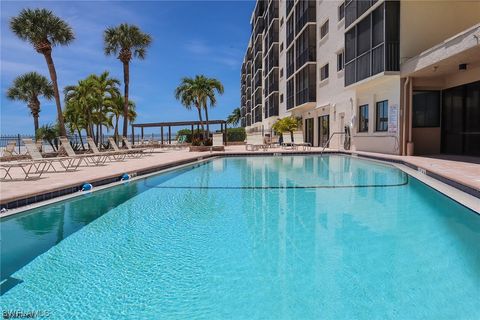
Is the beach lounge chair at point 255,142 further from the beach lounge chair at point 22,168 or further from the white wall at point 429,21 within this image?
the beach lounge chair at point 22,168

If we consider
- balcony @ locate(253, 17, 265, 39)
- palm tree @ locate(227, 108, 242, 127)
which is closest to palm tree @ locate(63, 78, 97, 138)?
balcony @ locate(253, 17, 265, 39)

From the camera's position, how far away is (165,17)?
2602cm

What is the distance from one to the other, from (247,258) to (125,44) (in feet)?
83.1

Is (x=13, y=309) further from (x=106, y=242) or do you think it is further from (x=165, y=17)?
(x=165, y=17)

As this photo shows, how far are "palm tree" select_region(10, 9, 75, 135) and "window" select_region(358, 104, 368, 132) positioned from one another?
17436 mm

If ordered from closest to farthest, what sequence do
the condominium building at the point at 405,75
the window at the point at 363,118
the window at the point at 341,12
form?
the condominium building at the point at 405,75 → the window at the point at 363,118 → the window at the point at 341,12

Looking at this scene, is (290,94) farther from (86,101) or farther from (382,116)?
(86,101)

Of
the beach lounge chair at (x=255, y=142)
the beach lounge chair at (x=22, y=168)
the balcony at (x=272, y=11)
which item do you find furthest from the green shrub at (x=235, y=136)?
the beach lounge chair at (x=22, y=168)

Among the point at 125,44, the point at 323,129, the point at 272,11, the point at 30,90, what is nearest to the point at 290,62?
the point at 323,129

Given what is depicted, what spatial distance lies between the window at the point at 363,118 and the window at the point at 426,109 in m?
3.20

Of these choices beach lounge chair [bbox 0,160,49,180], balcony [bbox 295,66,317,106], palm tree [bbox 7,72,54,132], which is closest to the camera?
beach lounge chair [bbox 0,160,49,180]

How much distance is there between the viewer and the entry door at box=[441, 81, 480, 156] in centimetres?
1409

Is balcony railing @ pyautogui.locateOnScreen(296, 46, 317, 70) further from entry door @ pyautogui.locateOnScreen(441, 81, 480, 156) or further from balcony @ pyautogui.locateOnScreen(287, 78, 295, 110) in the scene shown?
entry door @ pyautogui.locateOnScreen(441, 81, 480, 156)

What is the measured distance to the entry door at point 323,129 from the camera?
25.8m
